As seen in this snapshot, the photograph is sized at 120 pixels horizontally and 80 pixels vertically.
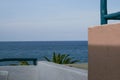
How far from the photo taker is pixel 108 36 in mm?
2619

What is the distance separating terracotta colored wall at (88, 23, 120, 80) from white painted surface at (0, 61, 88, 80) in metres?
2.61

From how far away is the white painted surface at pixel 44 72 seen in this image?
6.15 meters

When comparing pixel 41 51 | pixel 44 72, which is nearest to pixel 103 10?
pixel 44 72

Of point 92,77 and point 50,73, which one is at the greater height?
point 92,77

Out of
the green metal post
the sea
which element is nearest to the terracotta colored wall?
the green metal post

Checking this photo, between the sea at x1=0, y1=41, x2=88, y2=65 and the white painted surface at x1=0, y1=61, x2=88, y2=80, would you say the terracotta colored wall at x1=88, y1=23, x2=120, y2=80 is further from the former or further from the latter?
the sea at x1=0, y1=41, x2=88, y2=65

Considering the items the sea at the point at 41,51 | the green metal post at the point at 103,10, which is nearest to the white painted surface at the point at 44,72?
the green metal post at the point at 103,10

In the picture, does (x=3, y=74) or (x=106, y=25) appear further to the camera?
(x=3, y=74)

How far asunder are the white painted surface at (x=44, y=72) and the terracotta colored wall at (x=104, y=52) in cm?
261

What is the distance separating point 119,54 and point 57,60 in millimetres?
16200

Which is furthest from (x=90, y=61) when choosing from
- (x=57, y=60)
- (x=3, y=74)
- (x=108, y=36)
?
(x=57, y=60)

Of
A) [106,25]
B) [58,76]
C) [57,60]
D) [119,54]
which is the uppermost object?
[106,25]

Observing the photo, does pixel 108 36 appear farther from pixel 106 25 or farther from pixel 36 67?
pixel 36 67

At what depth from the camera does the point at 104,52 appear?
2680mm
